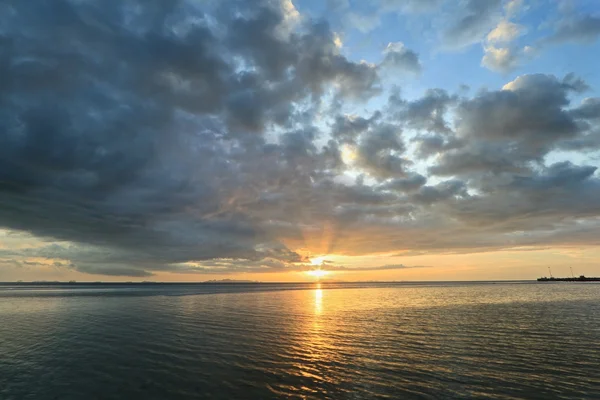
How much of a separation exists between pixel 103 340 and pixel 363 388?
112 ft

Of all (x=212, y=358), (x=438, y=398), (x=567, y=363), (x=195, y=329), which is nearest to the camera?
(x=438, y=398)

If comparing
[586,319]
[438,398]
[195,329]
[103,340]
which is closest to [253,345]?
[195,329]

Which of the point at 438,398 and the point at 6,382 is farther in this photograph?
the point at 6,382

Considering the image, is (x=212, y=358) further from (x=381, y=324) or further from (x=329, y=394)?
(x=381, y=324)

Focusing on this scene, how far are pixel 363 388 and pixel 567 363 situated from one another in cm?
1915

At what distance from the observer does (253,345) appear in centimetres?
3762

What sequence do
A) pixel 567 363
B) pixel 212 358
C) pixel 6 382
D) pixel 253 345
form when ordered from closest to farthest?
pixel 6 382 < pixel 567 363 < pixel 212 358 < pixel 253 345

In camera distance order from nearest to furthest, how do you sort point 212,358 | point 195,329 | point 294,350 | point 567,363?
point 567,363, point 212,358, point 294,350, point 195,329

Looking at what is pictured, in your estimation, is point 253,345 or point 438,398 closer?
point 438,398

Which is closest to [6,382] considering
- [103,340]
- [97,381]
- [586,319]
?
[97,381]

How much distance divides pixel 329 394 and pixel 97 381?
56.6ft

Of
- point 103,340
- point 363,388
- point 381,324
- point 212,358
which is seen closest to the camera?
point 363,388

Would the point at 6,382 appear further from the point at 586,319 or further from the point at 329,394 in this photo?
the point at 586,319

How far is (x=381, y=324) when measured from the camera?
2056 inches
